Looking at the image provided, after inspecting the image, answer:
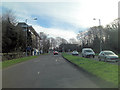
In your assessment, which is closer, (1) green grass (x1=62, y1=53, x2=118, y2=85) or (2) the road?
(2) the road

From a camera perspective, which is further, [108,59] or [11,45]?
[11,45]

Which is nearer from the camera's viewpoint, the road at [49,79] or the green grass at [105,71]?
the road at [49,79]

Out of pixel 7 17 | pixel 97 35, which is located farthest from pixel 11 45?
pixel 97 35

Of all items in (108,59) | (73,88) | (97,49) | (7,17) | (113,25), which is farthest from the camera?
(97,49)

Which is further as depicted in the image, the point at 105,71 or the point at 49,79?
the point at 105,71

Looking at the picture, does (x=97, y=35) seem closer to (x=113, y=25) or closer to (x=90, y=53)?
(x=113, y=25)

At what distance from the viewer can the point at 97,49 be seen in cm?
5516

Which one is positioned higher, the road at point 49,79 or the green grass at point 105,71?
the green grass at point 105,71

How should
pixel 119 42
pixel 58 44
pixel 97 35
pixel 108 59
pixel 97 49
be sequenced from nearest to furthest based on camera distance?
pixel 108 59, pixel 119 42, pixel 97 49, pixel 97 35, pixel 58 44

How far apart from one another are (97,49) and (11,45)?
34.9 metres

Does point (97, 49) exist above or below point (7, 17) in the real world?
Answer: below

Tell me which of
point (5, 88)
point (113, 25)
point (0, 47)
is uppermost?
point (113, 25)

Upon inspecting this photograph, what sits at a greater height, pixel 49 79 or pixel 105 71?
pixel 105 71

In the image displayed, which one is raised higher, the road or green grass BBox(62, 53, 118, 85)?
green grass BBox(62, 53, 118, 85)
